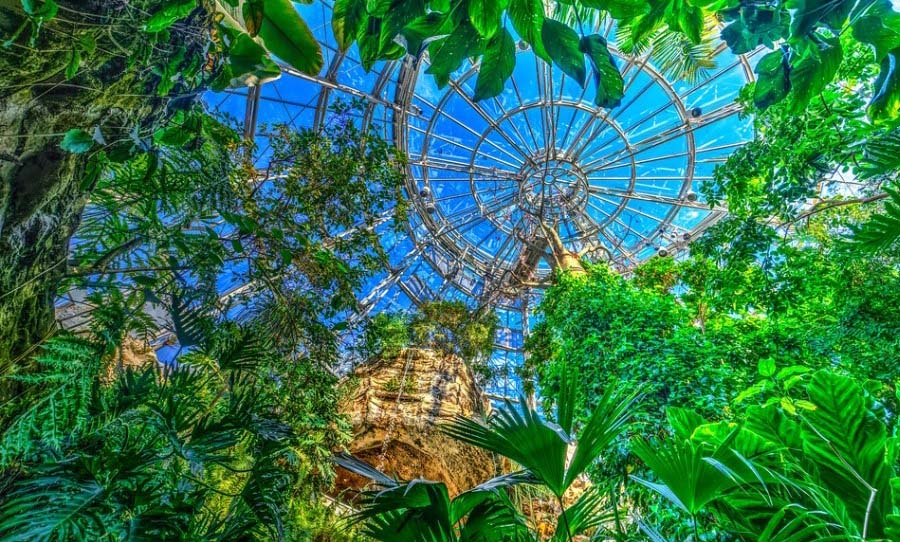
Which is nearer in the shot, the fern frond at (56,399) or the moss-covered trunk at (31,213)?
the fern frond at (56,399)

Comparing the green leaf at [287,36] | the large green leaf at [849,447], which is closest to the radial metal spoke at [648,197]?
the large green leaf at [849,447]

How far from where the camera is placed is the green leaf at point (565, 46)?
3.43 feet

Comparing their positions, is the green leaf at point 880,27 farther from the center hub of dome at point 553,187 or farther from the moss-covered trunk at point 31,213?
the center hub of dome at point 553,187

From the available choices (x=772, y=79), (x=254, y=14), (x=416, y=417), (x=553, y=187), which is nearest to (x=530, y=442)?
(x=772, y=79)

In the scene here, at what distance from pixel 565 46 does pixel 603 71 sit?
131 mm

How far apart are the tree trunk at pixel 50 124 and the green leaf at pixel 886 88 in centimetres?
245

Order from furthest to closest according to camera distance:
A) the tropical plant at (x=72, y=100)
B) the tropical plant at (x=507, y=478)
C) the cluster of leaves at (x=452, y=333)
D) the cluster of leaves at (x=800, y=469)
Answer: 1. the cluster of leaves at (x=452, y=333)
2. the tropical plant at (x=507, y=478)
3. the cluster of leaves at (x=800, y=469)
4. the tropical plant at (x=72, y=100)

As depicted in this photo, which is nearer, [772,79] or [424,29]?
[424,29]

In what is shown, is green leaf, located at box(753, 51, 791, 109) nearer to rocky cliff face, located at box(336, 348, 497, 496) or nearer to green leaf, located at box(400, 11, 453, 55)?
green leaf, located at box(400, 11, 453, 55)

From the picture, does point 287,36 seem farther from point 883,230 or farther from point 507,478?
point 883,230

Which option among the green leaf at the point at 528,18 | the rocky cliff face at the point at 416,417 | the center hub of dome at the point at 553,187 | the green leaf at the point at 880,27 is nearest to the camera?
the green leaf at the point at 880,27

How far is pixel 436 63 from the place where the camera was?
1105 millimetres

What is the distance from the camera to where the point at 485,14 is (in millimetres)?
969

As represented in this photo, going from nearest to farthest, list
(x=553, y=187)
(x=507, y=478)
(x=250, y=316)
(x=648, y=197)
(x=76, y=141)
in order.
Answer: (x=76, y=141) → (x=507, y=478) → (x=250, y=316) → (x=553, y=187) → (x=648, y=197)
